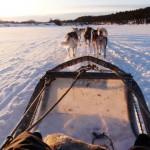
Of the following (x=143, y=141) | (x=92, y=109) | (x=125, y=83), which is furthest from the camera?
(x=92, y=109)

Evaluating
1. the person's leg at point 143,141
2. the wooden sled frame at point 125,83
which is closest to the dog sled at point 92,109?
the wooden sled frame at point 125,83

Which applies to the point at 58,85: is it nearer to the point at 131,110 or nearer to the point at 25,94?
the point at 131,110

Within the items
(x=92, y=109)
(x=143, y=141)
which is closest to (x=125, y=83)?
(x=92, y=109)

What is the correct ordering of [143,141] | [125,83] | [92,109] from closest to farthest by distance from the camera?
[143,141] → [125,83] → [92,109]

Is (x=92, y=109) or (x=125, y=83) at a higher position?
(x=125, y=83)

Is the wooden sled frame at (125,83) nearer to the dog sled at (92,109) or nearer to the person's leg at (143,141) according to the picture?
the dog sled at (92,109)

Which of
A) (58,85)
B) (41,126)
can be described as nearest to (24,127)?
(41,126)

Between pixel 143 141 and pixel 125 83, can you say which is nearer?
pixel 143 141

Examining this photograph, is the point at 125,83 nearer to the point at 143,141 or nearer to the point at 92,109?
the point at 92,109

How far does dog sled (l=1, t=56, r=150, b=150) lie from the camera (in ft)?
8.13

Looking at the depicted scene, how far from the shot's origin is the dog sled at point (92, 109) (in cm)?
248

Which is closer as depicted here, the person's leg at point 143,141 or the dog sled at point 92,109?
the person's leg at point 143,141

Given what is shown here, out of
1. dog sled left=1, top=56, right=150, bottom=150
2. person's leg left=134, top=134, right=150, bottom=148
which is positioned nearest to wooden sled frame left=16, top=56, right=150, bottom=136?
dog sled left=1, top=56, right=150, bottom=150

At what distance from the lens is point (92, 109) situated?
300 cm
